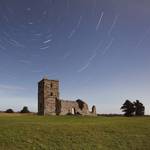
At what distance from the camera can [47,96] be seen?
228 feet

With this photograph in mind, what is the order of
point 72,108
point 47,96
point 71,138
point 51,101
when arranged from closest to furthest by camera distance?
point 71,138
point 47,96
point 51,101
point 72,108

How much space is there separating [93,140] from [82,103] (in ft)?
172

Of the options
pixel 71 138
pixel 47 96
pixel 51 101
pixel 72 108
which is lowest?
pixel 71 138

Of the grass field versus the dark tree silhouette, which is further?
the dark tree silhouette

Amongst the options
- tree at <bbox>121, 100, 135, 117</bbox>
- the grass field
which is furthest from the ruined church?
the grass field

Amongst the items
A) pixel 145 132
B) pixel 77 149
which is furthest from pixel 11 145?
pixel 145 132

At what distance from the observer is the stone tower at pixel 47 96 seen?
224 ft

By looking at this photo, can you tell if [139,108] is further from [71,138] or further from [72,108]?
[71,138]

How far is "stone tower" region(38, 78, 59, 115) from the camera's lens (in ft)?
224

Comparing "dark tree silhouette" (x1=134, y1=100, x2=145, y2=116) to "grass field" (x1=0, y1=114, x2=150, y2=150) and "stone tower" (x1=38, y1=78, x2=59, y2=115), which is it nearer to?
"stone tower" (x1=38, y1=78, x2=59, y2=115)

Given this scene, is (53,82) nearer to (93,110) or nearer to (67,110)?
(67,110)

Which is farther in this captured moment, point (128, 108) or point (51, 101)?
point (128, 108)

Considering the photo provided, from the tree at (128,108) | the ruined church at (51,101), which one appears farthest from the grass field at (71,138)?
the tree at (128,108)

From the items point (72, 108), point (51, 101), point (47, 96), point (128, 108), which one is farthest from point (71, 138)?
point (128, 108)
